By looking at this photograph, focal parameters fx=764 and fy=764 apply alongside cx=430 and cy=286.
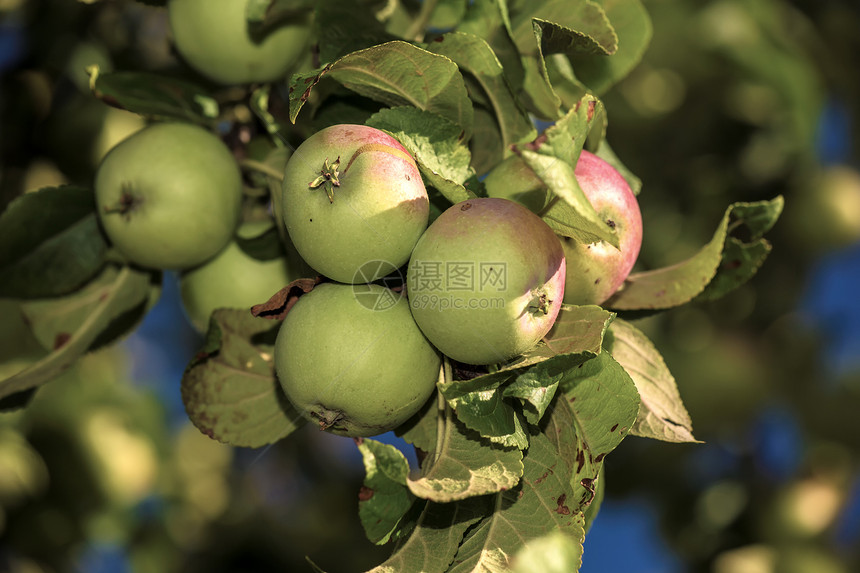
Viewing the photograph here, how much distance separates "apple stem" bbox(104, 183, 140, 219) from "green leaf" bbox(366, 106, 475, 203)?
462 mm

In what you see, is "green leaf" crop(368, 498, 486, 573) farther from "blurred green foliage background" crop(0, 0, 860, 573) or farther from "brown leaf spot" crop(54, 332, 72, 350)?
"blurred green foliage background" crop(0, 0, 860, 573)

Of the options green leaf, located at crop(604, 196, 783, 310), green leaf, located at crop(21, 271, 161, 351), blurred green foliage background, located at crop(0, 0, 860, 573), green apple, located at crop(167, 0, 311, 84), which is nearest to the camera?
green leaf, located at crop(604, 196, 783, 310)

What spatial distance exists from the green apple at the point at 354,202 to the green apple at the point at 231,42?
46 cm

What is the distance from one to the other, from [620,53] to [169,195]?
0.88 meters

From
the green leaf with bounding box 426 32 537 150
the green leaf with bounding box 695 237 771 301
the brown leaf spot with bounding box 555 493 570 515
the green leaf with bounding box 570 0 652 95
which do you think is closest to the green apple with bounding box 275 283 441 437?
the brown leaf spot with bounding box 555 493 570 515

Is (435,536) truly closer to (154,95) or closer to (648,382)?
(648,382)

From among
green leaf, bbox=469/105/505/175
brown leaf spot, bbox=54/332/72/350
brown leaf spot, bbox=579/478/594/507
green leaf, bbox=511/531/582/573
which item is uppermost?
green leaf, bbox=469/105/505/175

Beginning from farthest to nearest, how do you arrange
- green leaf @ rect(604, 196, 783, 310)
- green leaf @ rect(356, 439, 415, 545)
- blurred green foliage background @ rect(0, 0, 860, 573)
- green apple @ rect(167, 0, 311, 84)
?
blurred green foliage background @ rect(0, 0, 860, 573)
green apple @ rect(167, 0, 311, 84)
green leaf @ rect(604, 196, 783, 310)
green leaf @ rect(356, 439, 415, 545)

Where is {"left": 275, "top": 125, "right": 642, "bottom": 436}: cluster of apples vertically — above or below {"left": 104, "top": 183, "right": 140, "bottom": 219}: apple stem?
above

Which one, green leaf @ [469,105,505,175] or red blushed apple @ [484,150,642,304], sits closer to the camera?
red blushed apple @ [484,150,642,304]

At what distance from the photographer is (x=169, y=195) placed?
4.14ft

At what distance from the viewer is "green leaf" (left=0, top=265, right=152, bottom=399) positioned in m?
1.43

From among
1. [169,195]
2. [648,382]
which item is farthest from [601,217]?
[169,195]

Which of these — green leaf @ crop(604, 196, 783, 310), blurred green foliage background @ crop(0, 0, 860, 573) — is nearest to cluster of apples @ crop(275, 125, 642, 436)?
green leaf @ crop(604, 196, 783, 310)
